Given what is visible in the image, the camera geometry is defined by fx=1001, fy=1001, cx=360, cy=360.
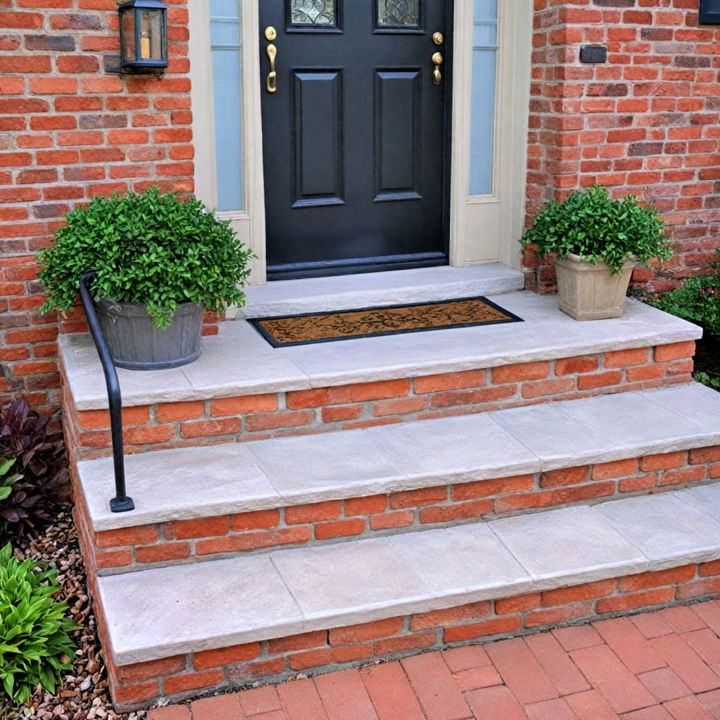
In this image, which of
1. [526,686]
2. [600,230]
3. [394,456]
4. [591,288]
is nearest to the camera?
[526,686]

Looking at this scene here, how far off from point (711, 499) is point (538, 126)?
196 cm

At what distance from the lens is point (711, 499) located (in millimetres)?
3814

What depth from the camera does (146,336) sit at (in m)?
3.72

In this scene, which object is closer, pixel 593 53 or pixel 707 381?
pixel 593 53

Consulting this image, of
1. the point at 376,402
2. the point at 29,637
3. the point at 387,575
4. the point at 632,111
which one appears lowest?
the point at 29,637

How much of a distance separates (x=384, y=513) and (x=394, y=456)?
0.78 feet

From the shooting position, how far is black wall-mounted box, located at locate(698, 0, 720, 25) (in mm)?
4648

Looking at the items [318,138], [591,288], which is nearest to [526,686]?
[591,288]

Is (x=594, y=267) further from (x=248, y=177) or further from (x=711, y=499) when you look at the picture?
(x=248, y=177)

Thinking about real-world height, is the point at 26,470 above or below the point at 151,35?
below

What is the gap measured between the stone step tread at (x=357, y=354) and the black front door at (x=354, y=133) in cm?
73

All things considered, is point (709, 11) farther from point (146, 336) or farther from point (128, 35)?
point (146, 336)

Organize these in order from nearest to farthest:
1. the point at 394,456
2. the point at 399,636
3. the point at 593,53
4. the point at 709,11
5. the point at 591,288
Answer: the point at 399,636
the point at 394,456
the point at 591,288
the point at 593,53
the point at 709,11

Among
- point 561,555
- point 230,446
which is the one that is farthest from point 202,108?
point 561,555
